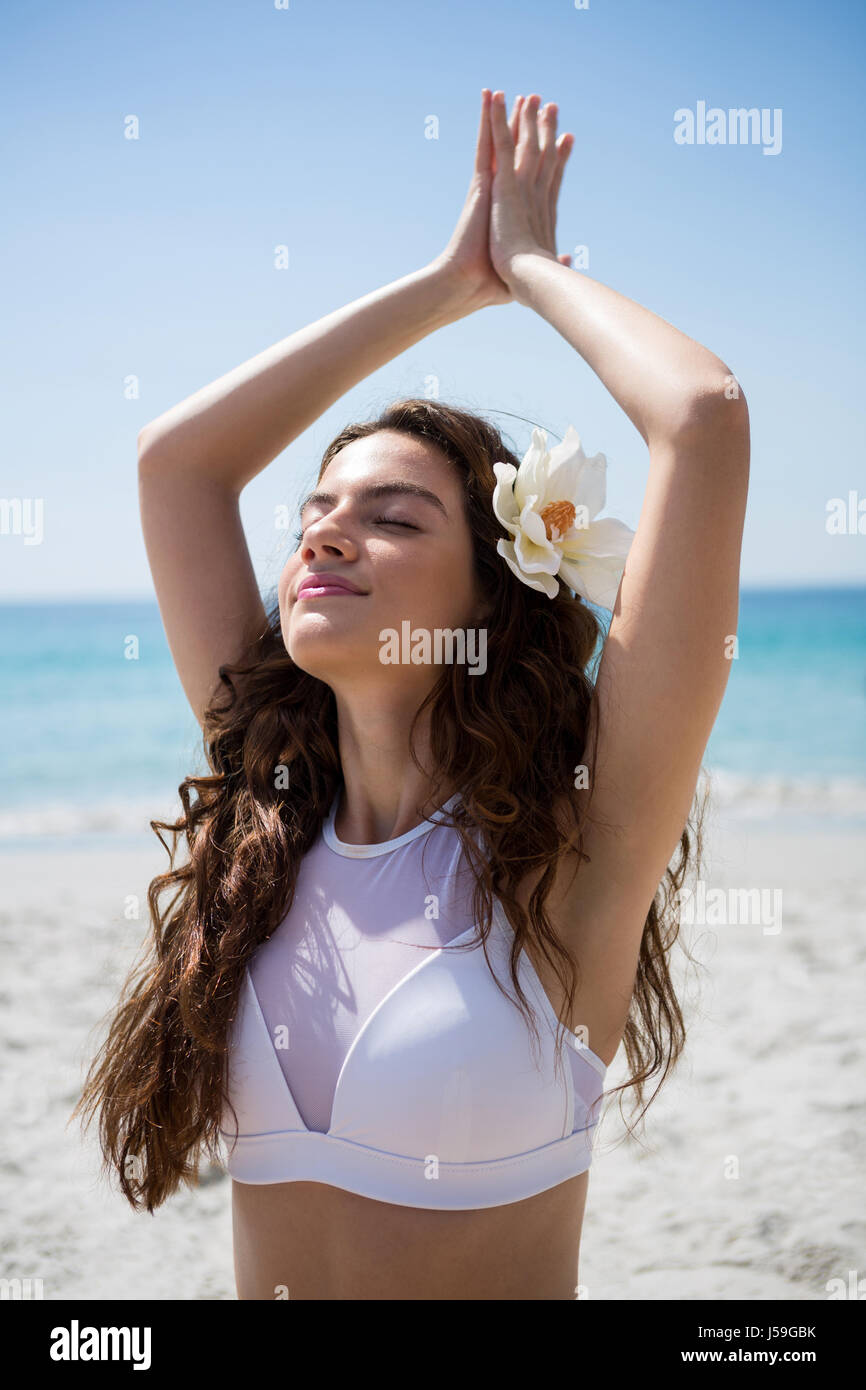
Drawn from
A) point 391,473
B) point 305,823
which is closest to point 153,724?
point 305,823

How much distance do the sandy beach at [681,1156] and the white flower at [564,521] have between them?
2.96ft

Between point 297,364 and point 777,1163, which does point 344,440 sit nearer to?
point 297,364

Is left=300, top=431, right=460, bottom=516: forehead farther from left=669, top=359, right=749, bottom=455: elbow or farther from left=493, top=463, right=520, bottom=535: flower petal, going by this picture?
left=669, top=359, right=749, bottom=455: elbow

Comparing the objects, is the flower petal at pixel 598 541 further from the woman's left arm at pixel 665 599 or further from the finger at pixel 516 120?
the finger at pixel 516 120

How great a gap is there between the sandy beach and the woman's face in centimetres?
98

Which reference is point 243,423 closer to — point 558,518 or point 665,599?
point 558,518

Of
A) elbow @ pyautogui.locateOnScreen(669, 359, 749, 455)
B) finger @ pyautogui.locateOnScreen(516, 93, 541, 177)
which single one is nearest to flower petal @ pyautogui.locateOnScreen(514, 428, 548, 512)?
elbow @ pyautogui.locateOnScreen(669, 359, 749, 455)

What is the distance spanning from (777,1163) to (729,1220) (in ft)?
1.44

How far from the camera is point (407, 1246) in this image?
5.47ft

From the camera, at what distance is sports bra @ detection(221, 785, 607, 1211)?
1.65 metres

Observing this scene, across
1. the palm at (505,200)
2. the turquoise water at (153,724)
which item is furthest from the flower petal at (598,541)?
the turquoise water at (153,724)

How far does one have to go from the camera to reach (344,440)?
228 centimetres

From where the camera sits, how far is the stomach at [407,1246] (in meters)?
1.67
